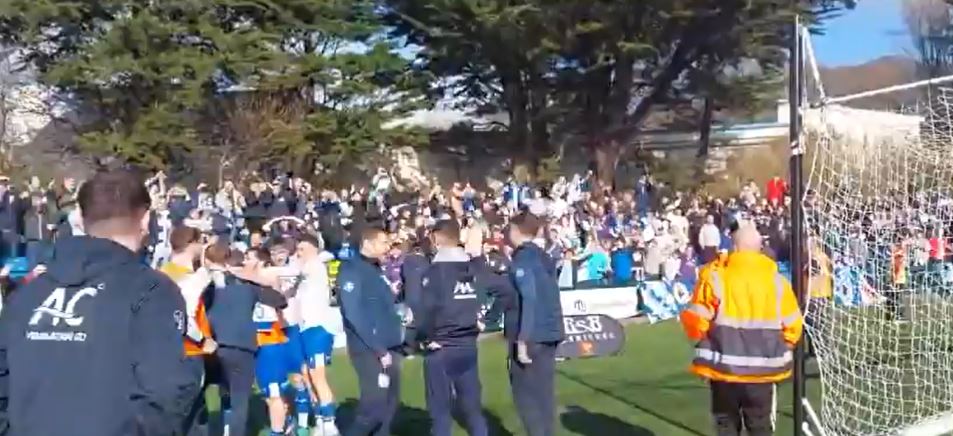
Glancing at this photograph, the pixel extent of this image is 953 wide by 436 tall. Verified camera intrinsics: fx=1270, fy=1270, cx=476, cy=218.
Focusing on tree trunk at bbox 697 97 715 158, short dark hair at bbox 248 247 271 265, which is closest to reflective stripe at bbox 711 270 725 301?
short dark hair at bbox 248 247 271 265

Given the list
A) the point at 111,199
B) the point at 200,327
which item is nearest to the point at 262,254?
the point at 200,327

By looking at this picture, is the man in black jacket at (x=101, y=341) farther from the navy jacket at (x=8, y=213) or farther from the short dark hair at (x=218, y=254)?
the navy jacket at (x=8, y=213)

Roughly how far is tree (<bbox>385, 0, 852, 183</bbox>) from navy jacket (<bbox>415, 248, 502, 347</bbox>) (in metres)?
29.1

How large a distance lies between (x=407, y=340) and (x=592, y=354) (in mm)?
4643

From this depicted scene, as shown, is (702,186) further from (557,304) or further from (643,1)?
(557,304)

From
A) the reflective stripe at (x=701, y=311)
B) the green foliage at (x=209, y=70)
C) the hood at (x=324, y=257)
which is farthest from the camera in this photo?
the green foliage at (x=209, y=70)

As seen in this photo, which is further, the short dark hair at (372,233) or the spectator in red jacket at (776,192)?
the spectator in red jacket at (776,192)

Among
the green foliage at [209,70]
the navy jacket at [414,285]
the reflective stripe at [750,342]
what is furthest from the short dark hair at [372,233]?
the green foliage at [209,70]

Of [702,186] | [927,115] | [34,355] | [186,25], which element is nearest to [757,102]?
[702,186]

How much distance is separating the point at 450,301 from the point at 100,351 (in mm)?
5075

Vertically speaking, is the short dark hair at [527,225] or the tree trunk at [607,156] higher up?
the tree trunk at [607,156]

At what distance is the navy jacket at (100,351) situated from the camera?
3.63m

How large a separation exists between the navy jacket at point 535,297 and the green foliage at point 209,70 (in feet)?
91.5

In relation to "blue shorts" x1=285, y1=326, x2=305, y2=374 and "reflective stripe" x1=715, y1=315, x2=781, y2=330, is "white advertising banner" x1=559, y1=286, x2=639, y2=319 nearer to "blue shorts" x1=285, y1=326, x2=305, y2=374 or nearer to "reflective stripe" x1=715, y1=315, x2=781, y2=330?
"blue shorts" x1=285, y1=326, x2=305, y2=374
